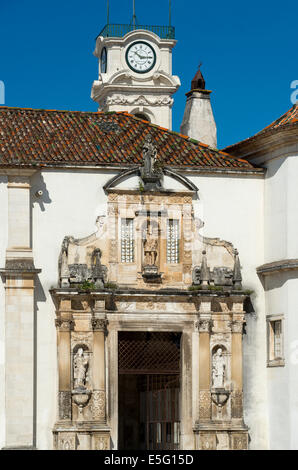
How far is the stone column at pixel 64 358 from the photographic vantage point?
3656 centimetres

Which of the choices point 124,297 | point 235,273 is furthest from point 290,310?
point 124,297

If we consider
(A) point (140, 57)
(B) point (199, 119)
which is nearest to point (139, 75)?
(A) point (140, 57)

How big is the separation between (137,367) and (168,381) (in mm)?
1038

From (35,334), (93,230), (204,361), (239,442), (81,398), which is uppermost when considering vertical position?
(93,230)

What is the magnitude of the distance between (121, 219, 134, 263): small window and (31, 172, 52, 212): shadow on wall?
205 cm

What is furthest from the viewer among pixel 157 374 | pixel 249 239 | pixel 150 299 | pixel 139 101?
pixel 139 101

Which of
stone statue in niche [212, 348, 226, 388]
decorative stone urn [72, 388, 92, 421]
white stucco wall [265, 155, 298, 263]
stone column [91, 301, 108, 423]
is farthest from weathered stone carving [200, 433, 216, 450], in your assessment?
white stucco wall [265, 155, 298, 263]

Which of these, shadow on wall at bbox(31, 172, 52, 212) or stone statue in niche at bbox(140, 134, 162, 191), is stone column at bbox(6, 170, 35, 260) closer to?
shadow on wall at bbox(31, 172, 52, 212)

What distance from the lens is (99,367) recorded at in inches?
1447

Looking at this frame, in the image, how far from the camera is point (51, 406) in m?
36.8

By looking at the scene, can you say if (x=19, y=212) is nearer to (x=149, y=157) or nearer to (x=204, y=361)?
(x=149, y=157)

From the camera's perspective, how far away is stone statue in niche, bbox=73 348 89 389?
36.8 meters

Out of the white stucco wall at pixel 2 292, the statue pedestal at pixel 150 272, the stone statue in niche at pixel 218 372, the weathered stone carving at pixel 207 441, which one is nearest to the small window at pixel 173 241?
the statue pedestal at pixel 150 272

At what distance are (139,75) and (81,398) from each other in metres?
36.5
